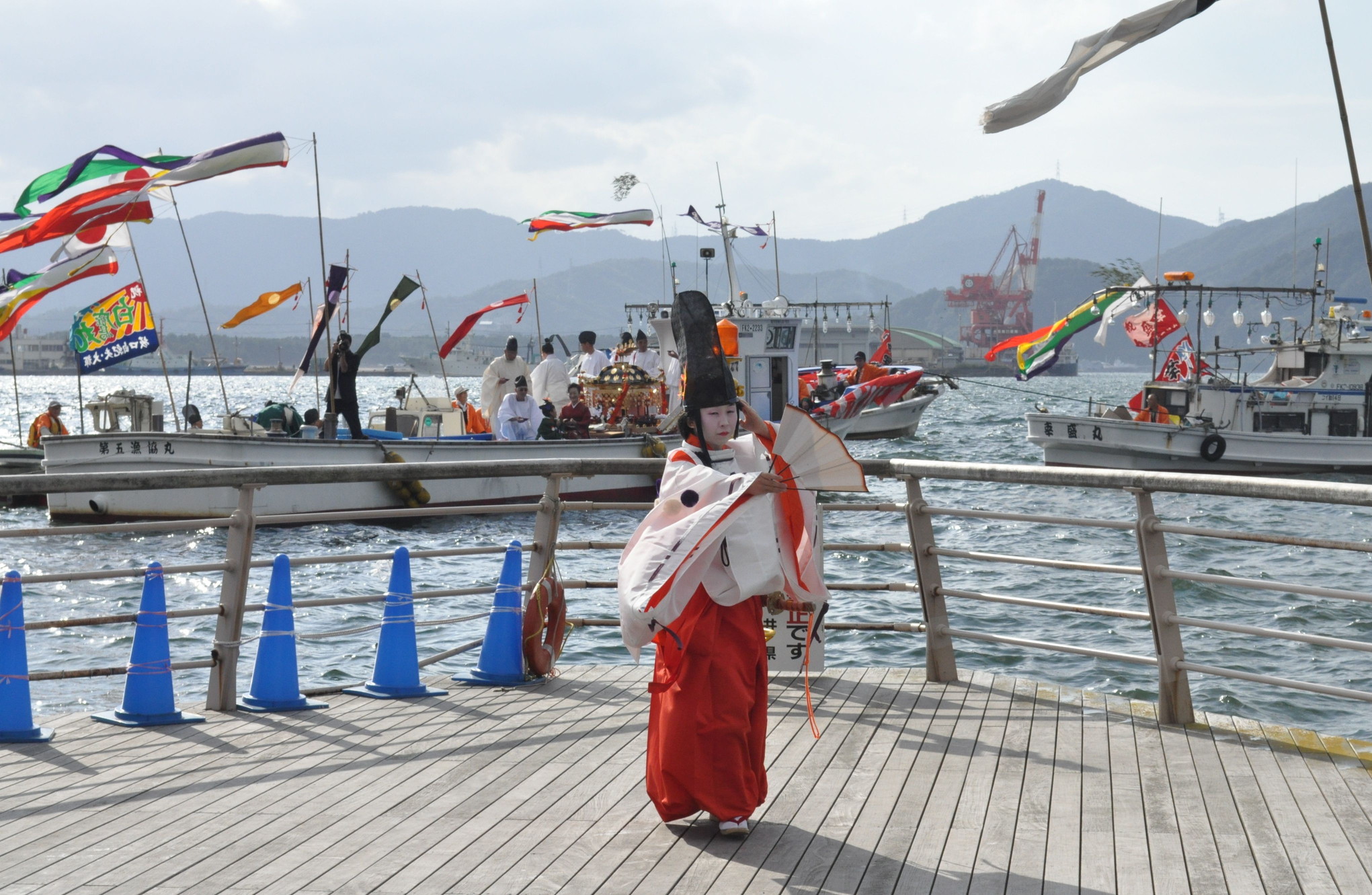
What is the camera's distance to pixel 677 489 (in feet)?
13.1

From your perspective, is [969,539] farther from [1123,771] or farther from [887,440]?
[887,440]

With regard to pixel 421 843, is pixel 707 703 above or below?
above

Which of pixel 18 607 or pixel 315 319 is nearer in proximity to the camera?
pixel 18 607

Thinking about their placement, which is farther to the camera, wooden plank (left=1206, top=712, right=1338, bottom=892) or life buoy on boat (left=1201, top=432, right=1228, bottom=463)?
life buoy on boat (left=1201, top=432, right=1228, bottom=463)

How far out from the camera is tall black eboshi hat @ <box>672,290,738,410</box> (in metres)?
4.07

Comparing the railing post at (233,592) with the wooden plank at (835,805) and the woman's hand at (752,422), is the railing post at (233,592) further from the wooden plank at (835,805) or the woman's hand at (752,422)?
the wooden plank at (835,805)

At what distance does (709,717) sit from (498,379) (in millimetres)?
17179

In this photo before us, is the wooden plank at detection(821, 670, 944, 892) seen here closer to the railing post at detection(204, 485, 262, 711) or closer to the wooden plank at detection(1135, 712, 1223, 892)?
the wooden plank at detection(1135, 712, 1223, 892)

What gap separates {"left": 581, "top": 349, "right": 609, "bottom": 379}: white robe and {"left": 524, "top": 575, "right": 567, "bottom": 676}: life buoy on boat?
1524 centimetres

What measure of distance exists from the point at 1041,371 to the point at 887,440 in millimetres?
14074

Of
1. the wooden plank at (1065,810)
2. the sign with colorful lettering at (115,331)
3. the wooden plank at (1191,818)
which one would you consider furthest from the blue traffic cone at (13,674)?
the sign with colorful lettering at (115,331)

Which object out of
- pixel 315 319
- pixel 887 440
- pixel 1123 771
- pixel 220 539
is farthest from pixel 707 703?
pixel 887 440

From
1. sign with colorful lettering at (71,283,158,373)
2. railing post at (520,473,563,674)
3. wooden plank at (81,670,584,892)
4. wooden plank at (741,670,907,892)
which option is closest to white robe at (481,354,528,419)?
sign with colorful lettering at (71,283,158,373)

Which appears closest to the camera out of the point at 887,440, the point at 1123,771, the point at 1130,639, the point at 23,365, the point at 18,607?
the point at 1123,771
